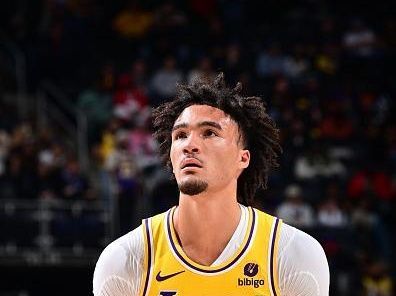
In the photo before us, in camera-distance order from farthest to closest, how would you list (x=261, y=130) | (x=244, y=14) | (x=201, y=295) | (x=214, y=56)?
(x=244, y=14) < (x=214, y=56) < (x=261, y=130) < (x=201, y=295)

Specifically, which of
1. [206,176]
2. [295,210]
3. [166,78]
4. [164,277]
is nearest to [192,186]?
[206,176]

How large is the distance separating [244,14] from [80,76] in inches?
136

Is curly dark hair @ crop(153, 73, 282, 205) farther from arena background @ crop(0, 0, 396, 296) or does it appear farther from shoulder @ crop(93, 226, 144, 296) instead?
arena background @ crop(0, 0, 396, 296)

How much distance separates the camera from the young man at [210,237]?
469cm

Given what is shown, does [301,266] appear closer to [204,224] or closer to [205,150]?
[204,224]

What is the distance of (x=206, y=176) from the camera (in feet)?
15.5

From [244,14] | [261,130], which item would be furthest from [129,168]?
[261,130]

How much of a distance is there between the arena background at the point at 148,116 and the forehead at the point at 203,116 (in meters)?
5.95

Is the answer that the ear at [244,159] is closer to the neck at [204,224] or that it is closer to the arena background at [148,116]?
the neck at [204,224]

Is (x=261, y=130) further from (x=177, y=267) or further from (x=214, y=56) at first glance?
(x=214, y=56)

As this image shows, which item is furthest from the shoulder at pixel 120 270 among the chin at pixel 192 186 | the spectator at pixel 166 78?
the spectator at pixel 166 78

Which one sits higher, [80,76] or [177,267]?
[80,76]

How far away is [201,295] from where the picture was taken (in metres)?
4.64

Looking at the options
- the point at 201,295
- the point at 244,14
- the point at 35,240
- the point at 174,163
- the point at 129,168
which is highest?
the point at 244,14
